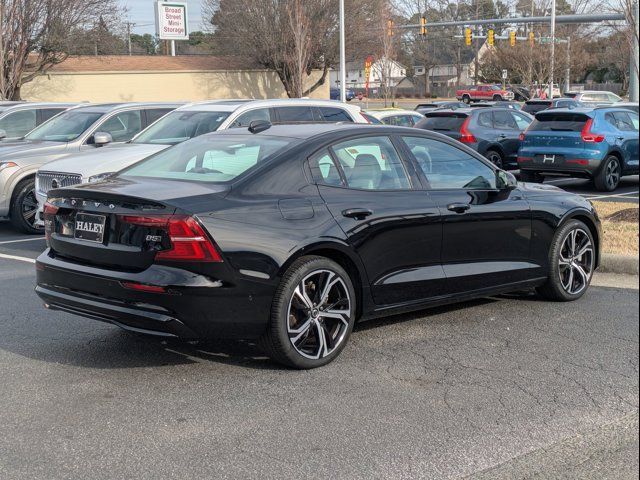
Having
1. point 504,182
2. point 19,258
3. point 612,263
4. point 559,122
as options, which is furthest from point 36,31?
point 504,182

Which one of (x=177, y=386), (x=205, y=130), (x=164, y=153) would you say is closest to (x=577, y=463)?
(x=177, y=386)

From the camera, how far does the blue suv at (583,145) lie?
1559 cm

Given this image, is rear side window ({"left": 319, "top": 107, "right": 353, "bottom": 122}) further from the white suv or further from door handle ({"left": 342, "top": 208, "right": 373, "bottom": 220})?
door handle ({"left": 342, "top": 208, "right": 373, "bottom": 220})

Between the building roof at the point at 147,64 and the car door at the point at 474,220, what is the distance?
35.0m

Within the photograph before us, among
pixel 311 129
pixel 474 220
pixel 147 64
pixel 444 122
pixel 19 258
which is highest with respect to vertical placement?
pixel 147 64

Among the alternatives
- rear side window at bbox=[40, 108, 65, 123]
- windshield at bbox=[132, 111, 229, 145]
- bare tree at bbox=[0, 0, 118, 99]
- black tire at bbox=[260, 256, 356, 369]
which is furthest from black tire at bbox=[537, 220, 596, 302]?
bare tree at bbox=[0, 0, 118, 99]

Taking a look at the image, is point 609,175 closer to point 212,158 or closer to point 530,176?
point 530,176

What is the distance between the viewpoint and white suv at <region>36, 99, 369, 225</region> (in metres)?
10.5

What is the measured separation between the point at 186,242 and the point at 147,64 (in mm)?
40304

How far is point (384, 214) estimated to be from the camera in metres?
6.07

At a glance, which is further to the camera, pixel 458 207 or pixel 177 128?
pixel 177 128

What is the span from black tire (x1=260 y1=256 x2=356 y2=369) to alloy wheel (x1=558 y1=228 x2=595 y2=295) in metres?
2.43

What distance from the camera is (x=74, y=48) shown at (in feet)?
119

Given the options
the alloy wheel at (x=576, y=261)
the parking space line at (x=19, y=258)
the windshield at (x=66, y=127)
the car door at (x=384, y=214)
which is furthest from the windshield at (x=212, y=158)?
the windshield at (x=66, y=127)
